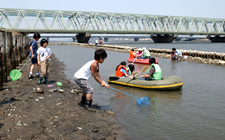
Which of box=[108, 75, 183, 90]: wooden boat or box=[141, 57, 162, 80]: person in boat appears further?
box=[141, 57, 162, 80]: person in boat

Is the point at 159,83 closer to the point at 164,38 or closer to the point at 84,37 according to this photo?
the point at 84,37

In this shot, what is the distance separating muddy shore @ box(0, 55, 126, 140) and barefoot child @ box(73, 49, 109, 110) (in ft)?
1.98

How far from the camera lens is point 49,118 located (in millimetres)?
6035

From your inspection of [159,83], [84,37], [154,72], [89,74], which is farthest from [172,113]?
[84,37]

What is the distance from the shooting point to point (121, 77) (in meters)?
12.2

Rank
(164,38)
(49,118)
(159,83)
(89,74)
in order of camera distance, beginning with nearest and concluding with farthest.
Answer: (49,118) → (89,74) → (159,83) → (164,38)

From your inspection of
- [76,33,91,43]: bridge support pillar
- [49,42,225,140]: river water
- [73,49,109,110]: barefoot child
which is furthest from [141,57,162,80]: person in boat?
[76,33,91,43]: bridge support pillar

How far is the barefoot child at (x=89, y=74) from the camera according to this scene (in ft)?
22.0

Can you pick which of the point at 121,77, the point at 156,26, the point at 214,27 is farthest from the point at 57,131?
the point at 214,27

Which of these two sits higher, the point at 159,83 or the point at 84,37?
the point at 84,37

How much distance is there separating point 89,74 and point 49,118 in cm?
178

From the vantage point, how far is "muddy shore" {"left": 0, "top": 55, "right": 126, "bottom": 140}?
202 inches

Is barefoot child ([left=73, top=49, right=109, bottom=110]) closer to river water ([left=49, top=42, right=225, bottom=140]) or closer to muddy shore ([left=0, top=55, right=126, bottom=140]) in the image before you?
muddy shore ([left=0, top=55, right=126, bottom=140])

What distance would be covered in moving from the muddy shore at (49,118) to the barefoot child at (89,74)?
0.60 metres
